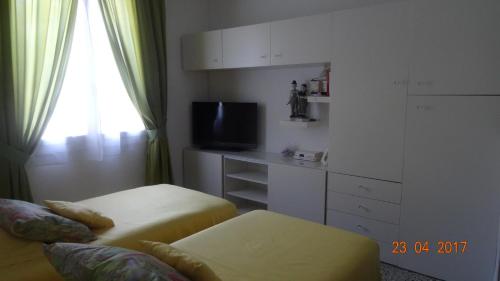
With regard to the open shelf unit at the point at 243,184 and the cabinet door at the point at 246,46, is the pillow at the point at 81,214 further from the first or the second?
the cabinet door at the point at 246,46

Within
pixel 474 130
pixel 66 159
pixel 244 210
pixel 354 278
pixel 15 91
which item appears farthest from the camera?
pixel 244 210

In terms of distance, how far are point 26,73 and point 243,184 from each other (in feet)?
7.96

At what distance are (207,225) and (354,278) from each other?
111 centimetres

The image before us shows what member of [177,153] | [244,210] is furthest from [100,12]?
[244,210]

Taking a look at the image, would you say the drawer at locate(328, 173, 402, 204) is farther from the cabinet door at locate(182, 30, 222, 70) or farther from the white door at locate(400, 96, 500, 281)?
the cabinet door at locate(182, 30, 222, 70)

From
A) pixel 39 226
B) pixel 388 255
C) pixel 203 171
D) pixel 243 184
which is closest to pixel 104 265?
pixel 39 226

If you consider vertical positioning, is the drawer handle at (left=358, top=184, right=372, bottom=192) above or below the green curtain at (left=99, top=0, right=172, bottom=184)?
below

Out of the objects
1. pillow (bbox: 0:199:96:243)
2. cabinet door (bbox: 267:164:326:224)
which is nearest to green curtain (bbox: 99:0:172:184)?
cabinet door (bbox: 267:164:326:224)

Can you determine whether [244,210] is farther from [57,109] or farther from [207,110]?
[57,109]

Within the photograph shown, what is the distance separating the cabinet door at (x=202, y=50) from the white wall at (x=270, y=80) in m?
0.38

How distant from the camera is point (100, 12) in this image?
3.24 meters

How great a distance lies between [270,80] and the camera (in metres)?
3.78
